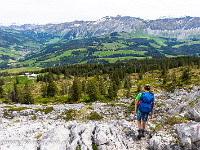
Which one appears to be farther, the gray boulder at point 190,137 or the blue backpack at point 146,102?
the blue backpack at point 146,102

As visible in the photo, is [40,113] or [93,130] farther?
[40,113]

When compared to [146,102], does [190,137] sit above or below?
below

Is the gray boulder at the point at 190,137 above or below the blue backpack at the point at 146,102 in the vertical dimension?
below

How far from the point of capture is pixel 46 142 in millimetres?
12828

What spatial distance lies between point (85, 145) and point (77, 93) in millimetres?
56772

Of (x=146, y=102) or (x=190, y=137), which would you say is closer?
(x=190, y=137)

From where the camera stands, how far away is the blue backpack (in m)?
12.1

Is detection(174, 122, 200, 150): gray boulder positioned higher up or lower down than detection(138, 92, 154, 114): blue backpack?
lower down

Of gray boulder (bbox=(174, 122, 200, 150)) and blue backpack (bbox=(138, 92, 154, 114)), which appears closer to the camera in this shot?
gray boulder (bbox=(174, 122, 200, 150))

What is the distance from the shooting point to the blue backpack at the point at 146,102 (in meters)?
12.1

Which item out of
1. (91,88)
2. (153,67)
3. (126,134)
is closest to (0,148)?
(126,134)

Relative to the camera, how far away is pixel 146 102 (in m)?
12.2

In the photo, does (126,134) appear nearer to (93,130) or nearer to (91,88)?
(93,130)

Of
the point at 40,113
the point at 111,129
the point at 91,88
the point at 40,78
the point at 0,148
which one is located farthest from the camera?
the point at 40,78
